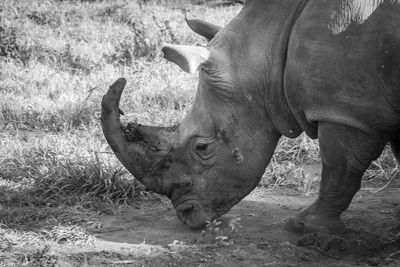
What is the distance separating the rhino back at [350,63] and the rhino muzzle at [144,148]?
1.00m

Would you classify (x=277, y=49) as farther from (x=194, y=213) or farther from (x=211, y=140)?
(x=194, y=213)

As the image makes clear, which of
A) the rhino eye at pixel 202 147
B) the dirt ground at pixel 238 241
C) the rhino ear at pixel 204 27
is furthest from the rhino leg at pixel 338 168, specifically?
the rhino ear at pixel 204 27

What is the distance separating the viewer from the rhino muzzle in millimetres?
5027

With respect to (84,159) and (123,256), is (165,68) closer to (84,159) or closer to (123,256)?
(84,159)

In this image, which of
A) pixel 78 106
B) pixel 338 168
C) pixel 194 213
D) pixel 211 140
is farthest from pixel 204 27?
pixel 78 106

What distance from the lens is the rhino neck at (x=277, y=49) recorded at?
4.93 metres

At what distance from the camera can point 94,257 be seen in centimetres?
475

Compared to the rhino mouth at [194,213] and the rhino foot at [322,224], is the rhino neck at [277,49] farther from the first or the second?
the rhino mouth at [194,213]

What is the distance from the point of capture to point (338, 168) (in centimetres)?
476

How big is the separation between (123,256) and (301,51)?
1676 millimetres

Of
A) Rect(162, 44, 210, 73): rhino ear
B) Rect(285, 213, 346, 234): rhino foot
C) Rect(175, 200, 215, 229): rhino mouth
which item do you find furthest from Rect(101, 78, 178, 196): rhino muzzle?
Rect(285, 213, 346, 234): rhino foot

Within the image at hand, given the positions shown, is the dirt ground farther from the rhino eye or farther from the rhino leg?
the rhino eye

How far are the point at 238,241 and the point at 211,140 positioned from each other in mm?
684

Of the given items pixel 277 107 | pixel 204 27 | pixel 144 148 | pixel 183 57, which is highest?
pixel 204 27
